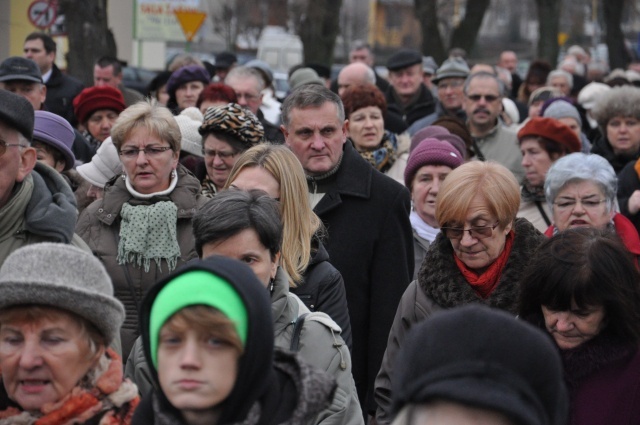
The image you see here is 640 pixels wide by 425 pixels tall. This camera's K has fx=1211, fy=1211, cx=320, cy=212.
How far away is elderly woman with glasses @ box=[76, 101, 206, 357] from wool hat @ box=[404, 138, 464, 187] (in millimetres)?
1757

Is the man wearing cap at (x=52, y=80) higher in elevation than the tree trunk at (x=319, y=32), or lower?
higher

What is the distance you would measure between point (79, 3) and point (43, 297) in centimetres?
1529

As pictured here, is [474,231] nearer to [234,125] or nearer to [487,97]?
[234,125]

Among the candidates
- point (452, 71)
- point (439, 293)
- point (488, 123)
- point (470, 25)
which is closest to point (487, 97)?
point (488, 123)

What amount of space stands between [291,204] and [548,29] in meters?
29.2

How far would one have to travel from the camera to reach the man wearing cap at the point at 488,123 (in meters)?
10.2

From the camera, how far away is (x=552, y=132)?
27.3 ft

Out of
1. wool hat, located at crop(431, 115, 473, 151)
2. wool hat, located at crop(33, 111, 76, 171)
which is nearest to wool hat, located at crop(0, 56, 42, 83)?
wool hat, located at crop(33, 111, 76, 171)

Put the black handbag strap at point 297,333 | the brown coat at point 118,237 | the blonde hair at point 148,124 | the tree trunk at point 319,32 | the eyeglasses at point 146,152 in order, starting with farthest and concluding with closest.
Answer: the tree trunk at point 319,32
the blonde hair at point 148,124
the eyeglasses at point 146,152
the brown coat at point 118,237
the black handbag strap at point 297,333

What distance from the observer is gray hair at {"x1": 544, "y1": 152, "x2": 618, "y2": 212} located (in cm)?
655

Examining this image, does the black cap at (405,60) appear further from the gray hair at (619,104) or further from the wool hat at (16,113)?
the wool hat at (16,113)

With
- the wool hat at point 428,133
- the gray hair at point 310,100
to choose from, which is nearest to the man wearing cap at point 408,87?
the wool hat at point 428,133

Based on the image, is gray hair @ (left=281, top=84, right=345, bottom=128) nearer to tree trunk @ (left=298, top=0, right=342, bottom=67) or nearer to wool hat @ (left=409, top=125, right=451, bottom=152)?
wool hat @ (left=409, top=125, right=451, bottom=152)

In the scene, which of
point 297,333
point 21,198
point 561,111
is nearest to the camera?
point 297,333
